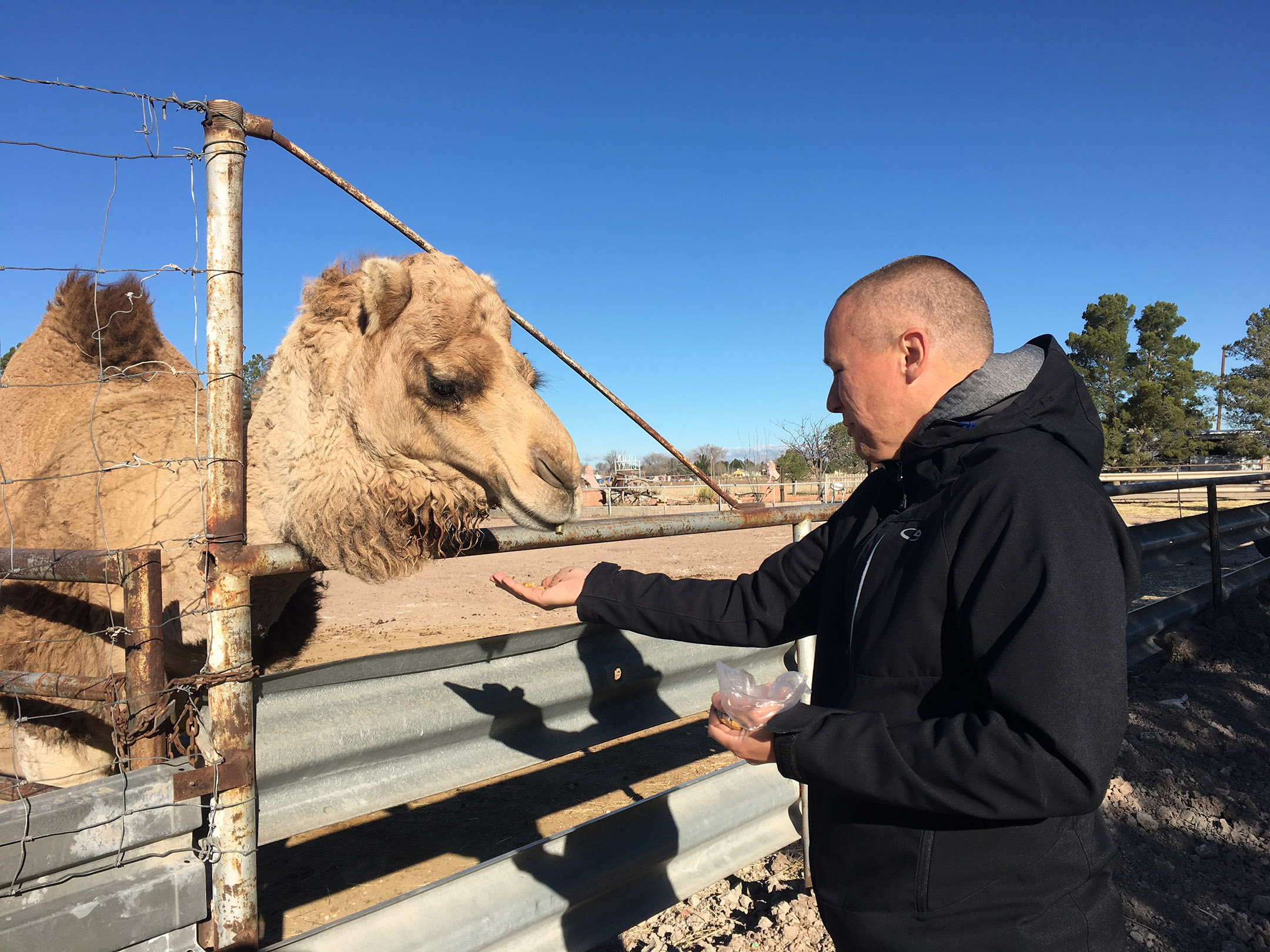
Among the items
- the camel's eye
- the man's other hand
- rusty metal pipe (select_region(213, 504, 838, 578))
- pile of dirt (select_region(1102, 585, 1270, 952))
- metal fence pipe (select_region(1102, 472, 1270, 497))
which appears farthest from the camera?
metal fence pipe (select_region(1102, 472, 1270, 497))

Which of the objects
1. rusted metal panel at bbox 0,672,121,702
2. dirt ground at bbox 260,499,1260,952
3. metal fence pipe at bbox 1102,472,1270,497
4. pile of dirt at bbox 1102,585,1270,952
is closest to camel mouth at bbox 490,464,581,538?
rusted metal panel at bbox 0,672,121,702

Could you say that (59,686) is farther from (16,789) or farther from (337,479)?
(337,479)

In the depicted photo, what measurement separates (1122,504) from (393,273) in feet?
104

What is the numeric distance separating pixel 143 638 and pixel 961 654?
1.75 m

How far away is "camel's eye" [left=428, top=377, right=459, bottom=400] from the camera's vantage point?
2.61 meters

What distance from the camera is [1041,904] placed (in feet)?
4.74

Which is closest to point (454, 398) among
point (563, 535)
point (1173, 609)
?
point (563, 535)

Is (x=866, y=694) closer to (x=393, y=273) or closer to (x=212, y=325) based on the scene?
(x=212, y=325)

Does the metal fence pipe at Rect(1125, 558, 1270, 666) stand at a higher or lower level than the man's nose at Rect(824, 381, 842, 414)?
lower

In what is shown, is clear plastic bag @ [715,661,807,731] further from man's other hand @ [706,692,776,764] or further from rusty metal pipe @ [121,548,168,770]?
rusty metal pipe @ [121,548,168,770]

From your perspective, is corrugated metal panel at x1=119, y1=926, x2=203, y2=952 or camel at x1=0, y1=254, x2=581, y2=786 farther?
camel at x1=0, y1=254, x2=581, y2=786

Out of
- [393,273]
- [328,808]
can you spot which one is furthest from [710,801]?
[393,273]

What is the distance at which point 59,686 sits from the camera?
2143mm

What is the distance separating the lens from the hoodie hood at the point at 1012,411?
152 centimetres
